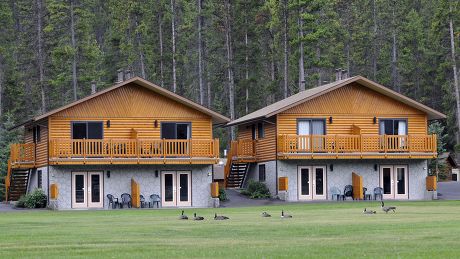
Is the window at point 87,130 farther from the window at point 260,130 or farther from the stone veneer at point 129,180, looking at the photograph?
the window at point 260,130

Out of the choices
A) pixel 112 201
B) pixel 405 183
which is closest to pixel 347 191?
pixel 405 183

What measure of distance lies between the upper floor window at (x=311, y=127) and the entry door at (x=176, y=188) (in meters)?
7.35

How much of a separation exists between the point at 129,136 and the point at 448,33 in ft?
130

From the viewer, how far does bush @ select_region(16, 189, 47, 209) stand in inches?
2301

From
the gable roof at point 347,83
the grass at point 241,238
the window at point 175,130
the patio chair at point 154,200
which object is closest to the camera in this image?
the grass at point 241,238

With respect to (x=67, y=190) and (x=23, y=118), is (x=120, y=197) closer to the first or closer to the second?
(x=67, y=190)

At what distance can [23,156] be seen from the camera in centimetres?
6369

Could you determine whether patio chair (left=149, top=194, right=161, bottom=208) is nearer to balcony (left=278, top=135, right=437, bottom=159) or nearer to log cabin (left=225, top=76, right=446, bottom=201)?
log cabin (left=225, top=76, right=446, bottom=201)

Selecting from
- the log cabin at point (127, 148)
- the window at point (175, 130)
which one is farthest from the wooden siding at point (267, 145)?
the window at point (175, 130)

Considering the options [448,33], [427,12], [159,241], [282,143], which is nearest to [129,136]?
[282,143]

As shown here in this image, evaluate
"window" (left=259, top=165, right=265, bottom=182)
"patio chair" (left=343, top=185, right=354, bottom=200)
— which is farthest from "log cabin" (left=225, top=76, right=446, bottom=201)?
"window" (left=259, top=165, right=265, bottom=182)

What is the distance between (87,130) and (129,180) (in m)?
3.48

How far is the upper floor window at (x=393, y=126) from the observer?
→ 65000mm

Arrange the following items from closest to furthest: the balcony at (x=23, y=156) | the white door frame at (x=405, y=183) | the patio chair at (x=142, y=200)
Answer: the patio chair at (x=142, y=200) → the balcony at (x=23, y=156) → the white door frame at (x=405, y=183)
